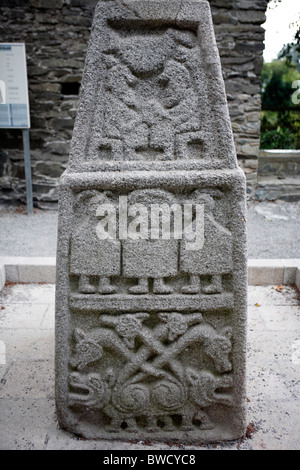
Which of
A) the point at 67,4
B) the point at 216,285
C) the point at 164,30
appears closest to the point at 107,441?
the point at 216,285

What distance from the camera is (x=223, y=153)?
66.4 inches

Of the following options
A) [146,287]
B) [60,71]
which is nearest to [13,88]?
[60,71]

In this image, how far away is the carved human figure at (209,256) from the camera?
66.5 inches

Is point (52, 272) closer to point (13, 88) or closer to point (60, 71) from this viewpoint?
point (13, 88)

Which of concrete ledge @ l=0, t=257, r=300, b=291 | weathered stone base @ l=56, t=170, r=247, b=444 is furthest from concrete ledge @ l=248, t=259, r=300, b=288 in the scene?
weathered stone base @ l=56, t=170, r=247, b=444

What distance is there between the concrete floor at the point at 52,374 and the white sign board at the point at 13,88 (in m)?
3.09

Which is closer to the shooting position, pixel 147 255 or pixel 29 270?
pixel 147 255

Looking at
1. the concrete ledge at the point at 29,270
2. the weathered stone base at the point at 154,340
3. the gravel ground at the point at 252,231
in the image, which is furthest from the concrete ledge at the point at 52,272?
the weathered stone base at the point at 154,340

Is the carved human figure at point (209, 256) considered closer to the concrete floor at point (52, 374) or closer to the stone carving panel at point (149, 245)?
the stone carving panel at point (149, 245)

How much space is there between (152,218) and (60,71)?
5.06 metres

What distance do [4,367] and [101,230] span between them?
1296 millimetres

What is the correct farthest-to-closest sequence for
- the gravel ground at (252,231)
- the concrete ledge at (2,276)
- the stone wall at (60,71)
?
the stone wall at (60,71) < the gravel ground at (252,231) < the concrete ledge at (2,276)

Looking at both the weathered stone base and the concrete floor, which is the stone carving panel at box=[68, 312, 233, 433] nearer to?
the weathered stone base

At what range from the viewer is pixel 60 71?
601 cm
